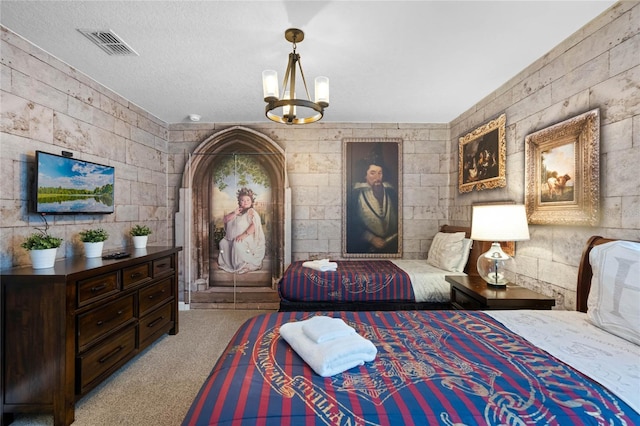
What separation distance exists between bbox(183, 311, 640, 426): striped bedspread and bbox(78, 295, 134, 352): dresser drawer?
1.37 m

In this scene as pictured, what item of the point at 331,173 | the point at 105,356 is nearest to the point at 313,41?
the point at 331,173

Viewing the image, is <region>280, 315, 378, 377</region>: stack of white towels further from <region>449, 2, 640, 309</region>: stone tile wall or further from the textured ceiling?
the textured ceiling

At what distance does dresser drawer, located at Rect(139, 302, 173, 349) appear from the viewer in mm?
2887

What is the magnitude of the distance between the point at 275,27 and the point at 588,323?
2781mm

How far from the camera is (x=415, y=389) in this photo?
1124mm

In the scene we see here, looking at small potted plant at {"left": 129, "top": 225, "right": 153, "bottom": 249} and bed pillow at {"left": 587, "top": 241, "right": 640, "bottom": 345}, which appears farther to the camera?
small potted plant at {"left": 129, "top": 225, "right": 153, "bottom": 249}

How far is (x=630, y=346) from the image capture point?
1.44 meters

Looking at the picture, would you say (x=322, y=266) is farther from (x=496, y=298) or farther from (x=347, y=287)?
(x=496, y=298)

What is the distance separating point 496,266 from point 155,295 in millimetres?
3277

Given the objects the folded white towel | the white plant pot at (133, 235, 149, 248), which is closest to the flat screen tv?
the white plant pot at (133, 235, 149, 248)

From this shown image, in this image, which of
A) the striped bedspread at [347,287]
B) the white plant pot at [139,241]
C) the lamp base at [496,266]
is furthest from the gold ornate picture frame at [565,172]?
the white plant pot at [139,241]

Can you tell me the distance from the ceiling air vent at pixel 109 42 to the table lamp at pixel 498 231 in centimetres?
331

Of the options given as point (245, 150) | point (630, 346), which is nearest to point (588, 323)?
point (630, 346)

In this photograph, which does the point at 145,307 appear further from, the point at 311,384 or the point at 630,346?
the point at 630,346
